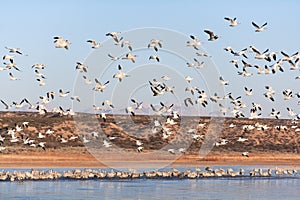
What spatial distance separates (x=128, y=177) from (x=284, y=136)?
3729 cm

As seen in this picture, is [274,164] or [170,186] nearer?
[170,186]

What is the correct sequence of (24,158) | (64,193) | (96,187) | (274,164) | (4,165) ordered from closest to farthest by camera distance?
(64,193) → (96,187) → (4,165) → (24,158) → (274,164)

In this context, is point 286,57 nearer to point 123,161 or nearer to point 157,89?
point 157,89

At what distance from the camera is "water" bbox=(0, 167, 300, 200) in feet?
122

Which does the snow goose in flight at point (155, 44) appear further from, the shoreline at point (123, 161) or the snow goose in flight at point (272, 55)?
the shoreline at point (123, 161)

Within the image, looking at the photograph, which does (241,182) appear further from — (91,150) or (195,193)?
(91,150)

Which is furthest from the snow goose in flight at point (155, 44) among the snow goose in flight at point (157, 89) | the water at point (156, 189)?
the water at point (156, 189)

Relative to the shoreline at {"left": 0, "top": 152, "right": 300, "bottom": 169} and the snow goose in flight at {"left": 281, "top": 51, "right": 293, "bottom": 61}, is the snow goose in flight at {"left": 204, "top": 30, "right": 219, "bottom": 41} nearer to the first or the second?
the snow goose in flight at {"left": 281, "top": 51, "right": 293, "bottom": 61}

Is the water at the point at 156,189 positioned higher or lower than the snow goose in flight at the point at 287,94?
lower

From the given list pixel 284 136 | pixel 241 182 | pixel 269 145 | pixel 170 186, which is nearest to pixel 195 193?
pixel 170 186

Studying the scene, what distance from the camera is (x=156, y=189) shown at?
4034cm

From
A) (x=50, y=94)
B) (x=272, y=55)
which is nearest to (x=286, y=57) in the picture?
(x=272, y=55)

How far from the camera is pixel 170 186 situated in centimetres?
4200

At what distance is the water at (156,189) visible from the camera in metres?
37.3
